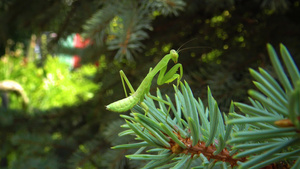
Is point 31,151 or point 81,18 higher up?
point 81,18

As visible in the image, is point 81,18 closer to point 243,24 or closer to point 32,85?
point 243,24

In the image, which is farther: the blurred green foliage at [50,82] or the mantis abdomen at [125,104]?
the blurred green foliage at [50,82]

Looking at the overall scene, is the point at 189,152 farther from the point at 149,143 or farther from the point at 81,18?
the point at 81,18

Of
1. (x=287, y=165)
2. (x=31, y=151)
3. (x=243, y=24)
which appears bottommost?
(x=31, y=151)

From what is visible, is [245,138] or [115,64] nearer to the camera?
[245,138]

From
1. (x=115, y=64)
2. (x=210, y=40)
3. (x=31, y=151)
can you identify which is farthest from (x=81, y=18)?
(x=31, y=151)

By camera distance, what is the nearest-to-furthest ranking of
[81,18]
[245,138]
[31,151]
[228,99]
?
[245,138] < [228,99] < [81,18] < [31,151]

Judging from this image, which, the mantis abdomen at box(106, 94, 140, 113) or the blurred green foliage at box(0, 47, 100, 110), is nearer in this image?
the mantis abdomen at box(106, 94, 140, 113)

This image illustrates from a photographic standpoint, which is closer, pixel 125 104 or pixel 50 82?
pixel 125 104

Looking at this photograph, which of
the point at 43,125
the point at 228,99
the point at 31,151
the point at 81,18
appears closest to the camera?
the point at 228,99

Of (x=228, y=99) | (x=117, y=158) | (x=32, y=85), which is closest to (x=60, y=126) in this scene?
(x=32, y=85)
